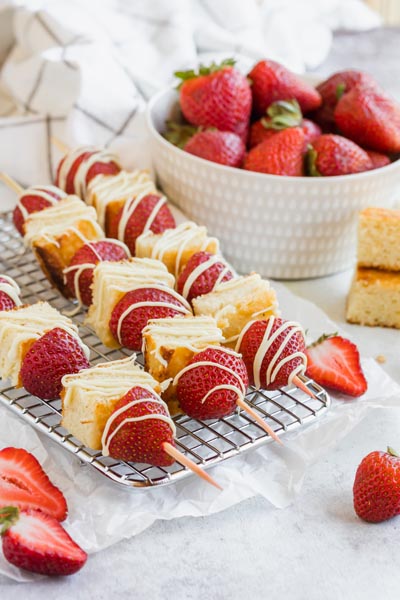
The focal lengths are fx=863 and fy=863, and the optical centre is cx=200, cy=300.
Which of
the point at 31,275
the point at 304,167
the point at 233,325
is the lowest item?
the point at 31,275

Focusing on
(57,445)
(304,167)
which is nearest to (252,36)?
(304,167)

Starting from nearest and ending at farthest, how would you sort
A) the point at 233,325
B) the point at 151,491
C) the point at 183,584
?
1. the point at 183,584
2. the point at 151,491
3. the point at 233,325

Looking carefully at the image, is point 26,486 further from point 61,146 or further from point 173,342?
point 61,146

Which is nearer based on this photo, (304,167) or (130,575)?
(130,575)

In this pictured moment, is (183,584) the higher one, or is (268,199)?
(268,199)

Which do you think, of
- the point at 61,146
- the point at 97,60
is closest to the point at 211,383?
the point at 61,146

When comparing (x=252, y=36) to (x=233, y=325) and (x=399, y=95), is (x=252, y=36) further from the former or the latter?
(x=233, y=325)

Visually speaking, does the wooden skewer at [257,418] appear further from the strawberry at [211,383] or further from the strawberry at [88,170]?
the strawberry at [88,170]
